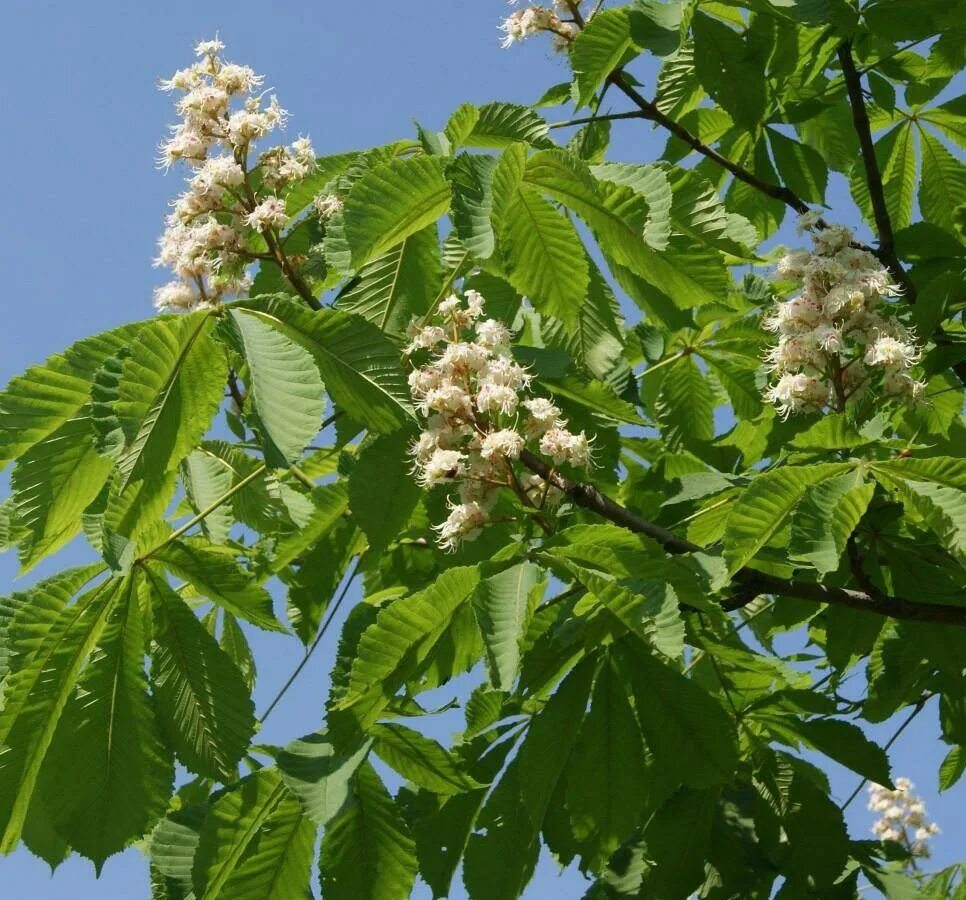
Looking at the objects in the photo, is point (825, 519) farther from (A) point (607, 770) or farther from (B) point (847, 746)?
(B) point (847, 746)

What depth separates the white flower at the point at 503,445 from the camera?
6.32 ft

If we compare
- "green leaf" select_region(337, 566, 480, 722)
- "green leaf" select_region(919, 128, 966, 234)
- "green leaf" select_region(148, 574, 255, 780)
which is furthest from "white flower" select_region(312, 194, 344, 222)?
"green leaf" select_region(919, 128, 966, 234)

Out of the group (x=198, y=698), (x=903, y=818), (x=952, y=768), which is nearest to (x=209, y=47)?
(x=198, y=698)

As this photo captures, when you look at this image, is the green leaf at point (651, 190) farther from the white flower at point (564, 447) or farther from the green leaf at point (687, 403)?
the green leaf at point (687, 403)

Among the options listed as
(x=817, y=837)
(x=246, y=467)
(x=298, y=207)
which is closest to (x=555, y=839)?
(x=817, y=837)

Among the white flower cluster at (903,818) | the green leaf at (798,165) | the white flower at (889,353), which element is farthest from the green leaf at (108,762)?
the white flower cluster at (903,818)

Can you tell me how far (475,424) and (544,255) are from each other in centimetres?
31

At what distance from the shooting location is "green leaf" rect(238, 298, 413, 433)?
1825 mm

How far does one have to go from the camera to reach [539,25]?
301 cm

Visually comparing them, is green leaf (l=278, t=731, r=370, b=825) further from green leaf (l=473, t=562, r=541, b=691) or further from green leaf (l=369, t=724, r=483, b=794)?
green leaf (l=473, t=562, r=541, b=691)

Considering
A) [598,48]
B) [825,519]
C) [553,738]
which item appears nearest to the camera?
[825,519]

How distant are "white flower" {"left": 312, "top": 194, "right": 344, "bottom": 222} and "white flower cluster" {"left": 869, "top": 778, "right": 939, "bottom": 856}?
6.00 metres

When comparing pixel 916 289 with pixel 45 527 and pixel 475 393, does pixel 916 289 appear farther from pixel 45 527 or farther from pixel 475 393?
pixel 45 527

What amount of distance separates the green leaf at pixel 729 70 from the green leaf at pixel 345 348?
129 centimetres
